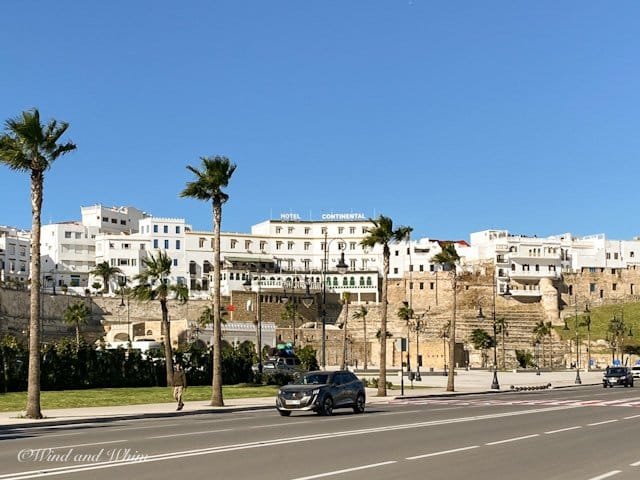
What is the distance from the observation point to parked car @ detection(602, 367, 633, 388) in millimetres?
62188

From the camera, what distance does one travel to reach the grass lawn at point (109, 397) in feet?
125

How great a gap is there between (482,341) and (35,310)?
348 feet

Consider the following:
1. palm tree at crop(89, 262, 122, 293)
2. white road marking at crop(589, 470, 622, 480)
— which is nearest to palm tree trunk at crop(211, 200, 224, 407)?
white road marking at crop(589, 470, 622, 480)

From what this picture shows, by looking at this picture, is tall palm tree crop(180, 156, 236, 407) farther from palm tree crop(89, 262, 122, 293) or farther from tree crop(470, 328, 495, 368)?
palm tree crop(89, 262, 122, 293)

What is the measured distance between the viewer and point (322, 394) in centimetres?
3175

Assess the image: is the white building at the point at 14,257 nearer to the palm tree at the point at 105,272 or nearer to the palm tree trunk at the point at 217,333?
the palm tree at the point at 105,272

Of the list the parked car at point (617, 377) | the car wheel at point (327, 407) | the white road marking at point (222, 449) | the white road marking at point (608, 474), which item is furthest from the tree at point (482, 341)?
the white road marking at point (608, 474)

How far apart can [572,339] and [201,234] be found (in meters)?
63.0

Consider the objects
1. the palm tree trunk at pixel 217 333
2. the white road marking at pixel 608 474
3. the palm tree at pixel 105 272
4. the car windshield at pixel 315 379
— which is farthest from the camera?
the palm tree at pixel 105 272

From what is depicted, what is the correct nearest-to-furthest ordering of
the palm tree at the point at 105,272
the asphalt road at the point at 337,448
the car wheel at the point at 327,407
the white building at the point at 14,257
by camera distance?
the asphalt road at the point at 337,448 → the car wheel at the point at 327,407 → the palm tree at the point at 105,272 → the white building at the point at 14,257

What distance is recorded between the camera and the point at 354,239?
175500 millimetres

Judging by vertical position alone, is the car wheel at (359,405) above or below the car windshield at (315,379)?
below

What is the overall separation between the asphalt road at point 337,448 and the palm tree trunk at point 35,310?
8.06 feet

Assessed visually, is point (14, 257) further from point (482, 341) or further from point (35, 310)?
point (35, 310)
